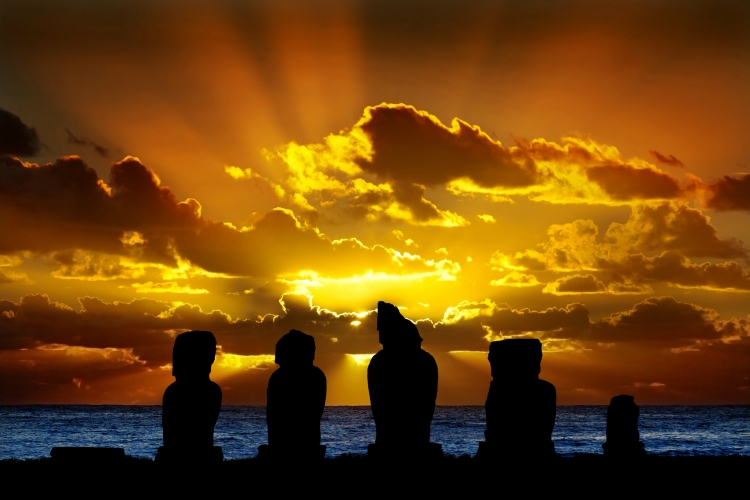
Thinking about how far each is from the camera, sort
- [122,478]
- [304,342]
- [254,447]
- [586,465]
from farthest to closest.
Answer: [254,447] < [586,465] < [304,342] < [122,478]

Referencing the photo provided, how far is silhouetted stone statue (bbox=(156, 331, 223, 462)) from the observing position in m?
19.5

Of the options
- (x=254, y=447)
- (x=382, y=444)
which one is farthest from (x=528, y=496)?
(x=254, y=447)

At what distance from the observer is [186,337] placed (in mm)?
19891

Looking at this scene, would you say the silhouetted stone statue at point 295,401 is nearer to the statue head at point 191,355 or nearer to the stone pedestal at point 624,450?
the statue head at point 191,355

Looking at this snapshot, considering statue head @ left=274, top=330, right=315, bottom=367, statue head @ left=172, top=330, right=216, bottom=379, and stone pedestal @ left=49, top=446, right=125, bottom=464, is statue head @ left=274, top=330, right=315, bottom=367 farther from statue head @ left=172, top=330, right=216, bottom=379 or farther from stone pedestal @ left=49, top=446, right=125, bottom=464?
stone pedestal @ left=49, top=446, right=125, bottom=464

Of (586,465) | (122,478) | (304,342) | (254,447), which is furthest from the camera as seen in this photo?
(254,447)

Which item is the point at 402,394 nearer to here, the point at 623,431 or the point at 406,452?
the point at 406,452

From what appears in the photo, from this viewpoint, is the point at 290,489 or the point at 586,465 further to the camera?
the point at 586,465

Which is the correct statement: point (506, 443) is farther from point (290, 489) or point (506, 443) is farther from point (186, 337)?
point (186, 337)

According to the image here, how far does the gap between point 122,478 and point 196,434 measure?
1763 millimetres

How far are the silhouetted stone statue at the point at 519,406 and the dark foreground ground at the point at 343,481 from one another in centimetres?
36

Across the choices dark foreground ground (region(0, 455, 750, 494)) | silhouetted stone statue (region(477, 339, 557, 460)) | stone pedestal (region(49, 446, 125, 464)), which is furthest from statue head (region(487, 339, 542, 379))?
stone pedestal (region(49, 446, 125, 464))

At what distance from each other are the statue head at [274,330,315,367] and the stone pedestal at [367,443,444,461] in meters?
2.39

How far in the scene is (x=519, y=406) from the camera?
20.5 metres
